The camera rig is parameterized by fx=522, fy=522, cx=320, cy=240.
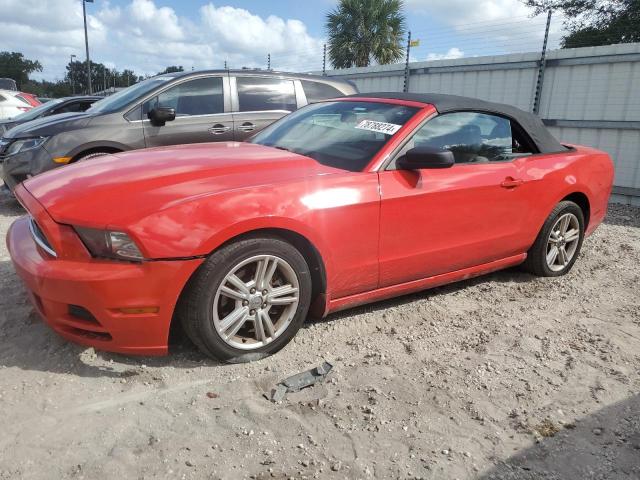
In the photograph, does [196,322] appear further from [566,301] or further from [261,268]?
[566,301]

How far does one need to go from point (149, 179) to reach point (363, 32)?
2156 cm

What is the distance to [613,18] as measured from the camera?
1994 centimetres

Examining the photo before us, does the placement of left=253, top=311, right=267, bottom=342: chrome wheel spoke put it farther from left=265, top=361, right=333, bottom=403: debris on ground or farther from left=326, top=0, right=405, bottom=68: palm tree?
left=326, top=0, right=405, bottom=68: palm tree

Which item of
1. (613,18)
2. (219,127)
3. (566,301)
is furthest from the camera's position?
(613,18)

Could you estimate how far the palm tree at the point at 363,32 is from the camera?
22.2 meters

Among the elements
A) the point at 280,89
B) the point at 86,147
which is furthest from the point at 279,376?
the point at 280,89

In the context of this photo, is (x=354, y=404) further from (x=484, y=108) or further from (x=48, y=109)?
(x=48, y=109)

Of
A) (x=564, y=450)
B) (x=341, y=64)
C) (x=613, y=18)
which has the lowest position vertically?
(x=564, y=450)

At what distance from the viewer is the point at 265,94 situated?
6594 millimetres

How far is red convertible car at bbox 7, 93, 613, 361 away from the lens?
2.48 metres

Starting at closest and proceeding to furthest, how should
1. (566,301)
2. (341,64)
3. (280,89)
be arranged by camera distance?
(566,301) → (280,89) → (341,64)

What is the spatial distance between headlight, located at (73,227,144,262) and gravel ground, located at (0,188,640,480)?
0.65 m

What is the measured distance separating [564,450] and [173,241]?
6.47ft

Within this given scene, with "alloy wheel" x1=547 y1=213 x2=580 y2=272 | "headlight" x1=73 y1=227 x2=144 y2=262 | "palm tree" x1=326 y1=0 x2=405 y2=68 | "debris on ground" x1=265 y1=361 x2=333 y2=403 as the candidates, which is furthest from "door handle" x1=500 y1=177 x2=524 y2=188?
"palm tree" x1=326 y1=0 x2=405 y2=68
